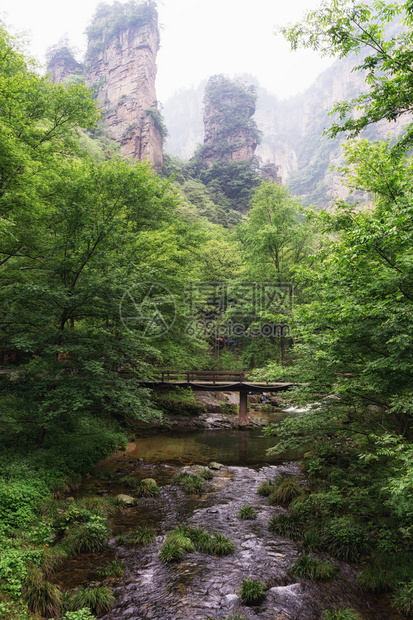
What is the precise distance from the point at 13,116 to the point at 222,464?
1375cm

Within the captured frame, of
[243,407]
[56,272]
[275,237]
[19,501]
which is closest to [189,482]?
[19,501]

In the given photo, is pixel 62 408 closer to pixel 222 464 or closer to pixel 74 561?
pixel 74 561

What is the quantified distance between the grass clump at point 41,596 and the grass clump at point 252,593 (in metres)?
2.78

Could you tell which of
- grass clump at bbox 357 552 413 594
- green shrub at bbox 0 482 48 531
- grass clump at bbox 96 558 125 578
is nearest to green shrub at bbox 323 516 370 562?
grass clump at bbox 357 552 413 594

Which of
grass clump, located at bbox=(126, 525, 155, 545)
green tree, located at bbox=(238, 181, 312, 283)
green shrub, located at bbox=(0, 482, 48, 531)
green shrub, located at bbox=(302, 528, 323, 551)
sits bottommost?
grass clump, located at bbox=(126, 525, 155, 545)

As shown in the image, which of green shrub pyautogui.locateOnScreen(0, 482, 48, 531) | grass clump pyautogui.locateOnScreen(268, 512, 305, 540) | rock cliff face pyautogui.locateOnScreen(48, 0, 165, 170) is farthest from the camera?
rock cliff face pyautogui.locateOnScreen(48, 0, 165, 170)

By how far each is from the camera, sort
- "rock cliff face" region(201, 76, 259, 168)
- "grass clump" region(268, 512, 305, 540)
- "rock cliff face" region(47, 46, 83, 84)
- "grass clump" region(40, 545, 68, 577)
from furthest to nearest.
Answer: "rock cliff face" region(201, 76, 259, 168), "rock cliff face" region(47, 46, 83, 84), "grass clump" region(268, 512, 305, 540), "grass clump" region(40, 545, 68, 577)

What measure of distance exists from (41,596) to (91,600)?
2.33 feet

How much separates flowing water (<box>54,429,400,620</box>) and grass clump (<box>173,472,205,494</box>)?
0.69ft

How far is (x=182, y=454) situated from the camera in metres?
13.4

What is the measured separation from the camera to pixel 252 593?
206 inches

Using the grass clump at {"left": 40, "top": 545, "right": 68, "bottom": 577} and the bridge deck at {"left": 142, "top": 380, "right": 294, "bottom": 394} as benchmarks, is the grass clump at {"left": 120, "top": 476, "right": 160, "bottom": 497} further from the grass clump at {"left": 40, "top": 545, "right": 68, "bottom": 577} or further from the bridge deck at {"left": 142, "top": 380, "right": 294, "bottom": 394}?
the bridge deck at {"left": 142, "top": 380, "right": 294, "bottom": 394}

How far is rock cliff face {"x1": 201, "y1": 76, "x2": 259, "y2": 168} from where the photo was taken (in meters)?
59.8

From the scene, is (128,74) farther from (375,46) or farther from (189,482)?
(189,482)
